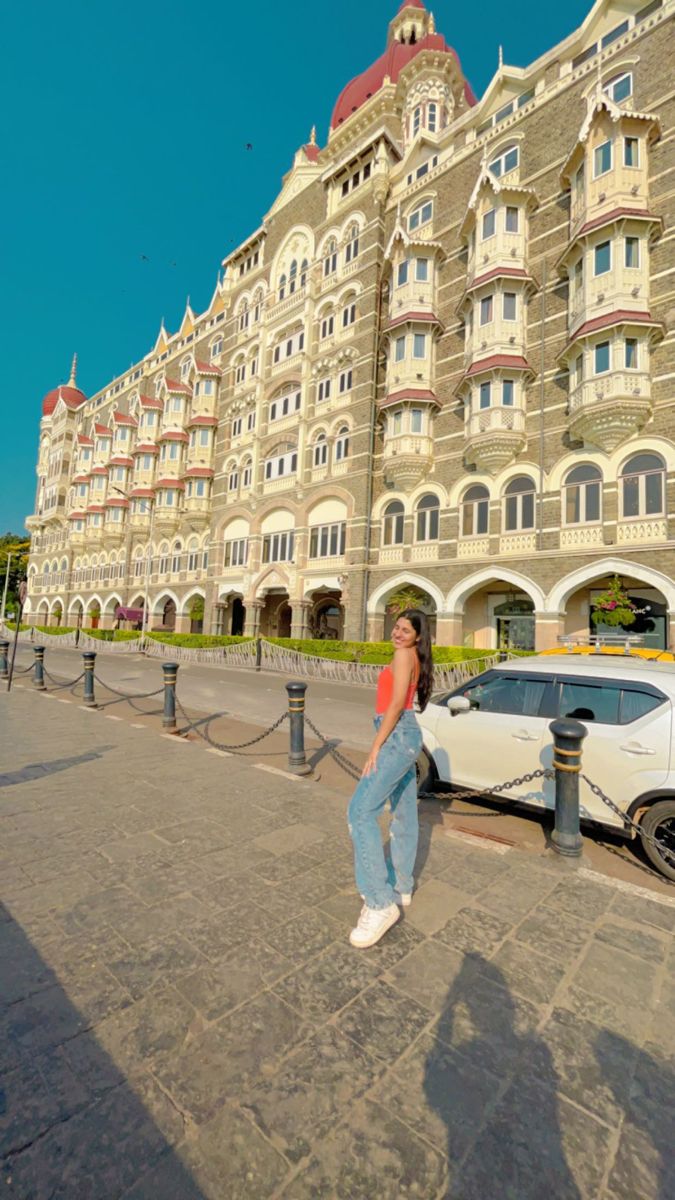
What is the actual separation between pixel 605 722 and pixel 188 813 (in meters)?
3.89

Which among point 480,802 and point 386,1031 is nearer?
point 386,1031

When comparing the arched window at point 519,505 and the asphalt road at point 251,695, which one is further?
the arched window at point 519,505

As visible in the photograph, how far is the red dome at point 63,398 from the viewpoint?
55.9 meters

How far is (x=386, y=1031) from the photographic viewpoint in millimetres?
2051

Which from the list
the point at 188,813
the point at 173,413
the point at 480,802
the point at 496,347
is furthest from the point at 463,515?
the point at 173,413

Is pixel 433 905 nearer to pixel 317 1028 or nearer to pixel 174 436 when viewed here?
pixel 317 1028

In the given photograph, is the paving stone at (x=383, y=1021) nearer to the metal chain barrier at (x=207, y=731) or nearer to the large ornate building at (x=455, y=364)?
the metal chain barrier at (x=207, y=731)

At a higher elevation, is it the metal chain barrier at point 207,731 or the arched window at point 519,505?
the arched window at point 519,505

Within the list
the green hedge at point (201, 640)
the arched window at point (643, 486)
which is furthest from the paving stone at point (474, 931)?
the green hedge at point (201, 640)

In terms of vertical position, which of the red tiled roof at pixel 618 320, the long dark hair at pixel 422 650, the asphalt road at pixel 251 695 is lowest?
the asphalt road at pixel 251 695

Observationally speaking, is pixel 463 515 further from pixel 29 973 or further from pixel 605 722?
pixel 29 973

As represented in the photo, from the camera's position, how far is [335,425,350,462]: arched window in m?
24.0

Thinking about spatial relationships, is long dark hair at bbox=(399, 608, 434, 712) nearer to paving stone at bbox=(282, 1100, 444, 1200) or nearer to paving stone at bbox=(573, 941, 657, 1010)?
paving stone at bbox=(573, 941, 657, 1010)

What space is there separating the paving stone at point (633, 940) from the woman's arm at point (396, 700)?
1.71m
